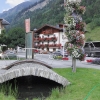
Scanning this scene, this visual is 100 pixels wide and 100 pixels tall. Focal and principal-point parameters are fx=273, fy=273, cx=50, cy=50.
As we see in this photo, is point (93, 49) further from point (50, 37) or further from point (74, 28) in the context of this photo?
point (50, 37)

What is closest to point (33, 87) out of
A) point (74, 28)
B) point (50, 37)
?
point (74, 28)

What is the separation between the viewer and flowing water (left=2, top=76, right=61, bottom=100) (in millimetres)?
12625

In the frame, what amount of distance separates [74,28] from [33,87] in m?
4.57

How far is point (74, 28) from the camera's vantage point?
16.5 m

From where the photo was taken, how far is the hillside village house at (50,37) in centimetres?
7788

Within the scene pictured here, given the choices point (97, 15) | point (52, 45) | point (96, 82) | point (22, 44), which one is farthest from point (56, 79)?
point (97, 15)

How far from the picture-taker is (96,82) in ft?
42.2

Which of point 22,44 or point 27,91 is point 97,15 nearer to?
point 22,44

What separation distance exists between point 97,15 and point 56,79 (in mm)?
90051

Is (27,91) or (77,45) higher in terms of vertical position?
(77,45)

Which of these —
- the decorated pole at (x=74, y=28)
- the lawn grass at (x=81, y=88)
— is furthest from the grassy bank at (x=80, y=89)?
the decorated pole at (x=74, y=28)

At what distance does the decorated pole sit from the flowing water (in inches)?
90.1

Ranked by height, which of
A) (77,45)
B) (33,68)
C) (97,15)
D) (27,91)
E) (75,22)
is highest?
(97,15)

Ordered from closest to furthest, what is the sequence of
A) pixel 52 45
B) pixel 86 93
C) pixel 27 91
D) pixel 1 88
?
1. pixel 86 93
2. pixel 1 88
3. pixel 27 91
4. pixel 52 45
